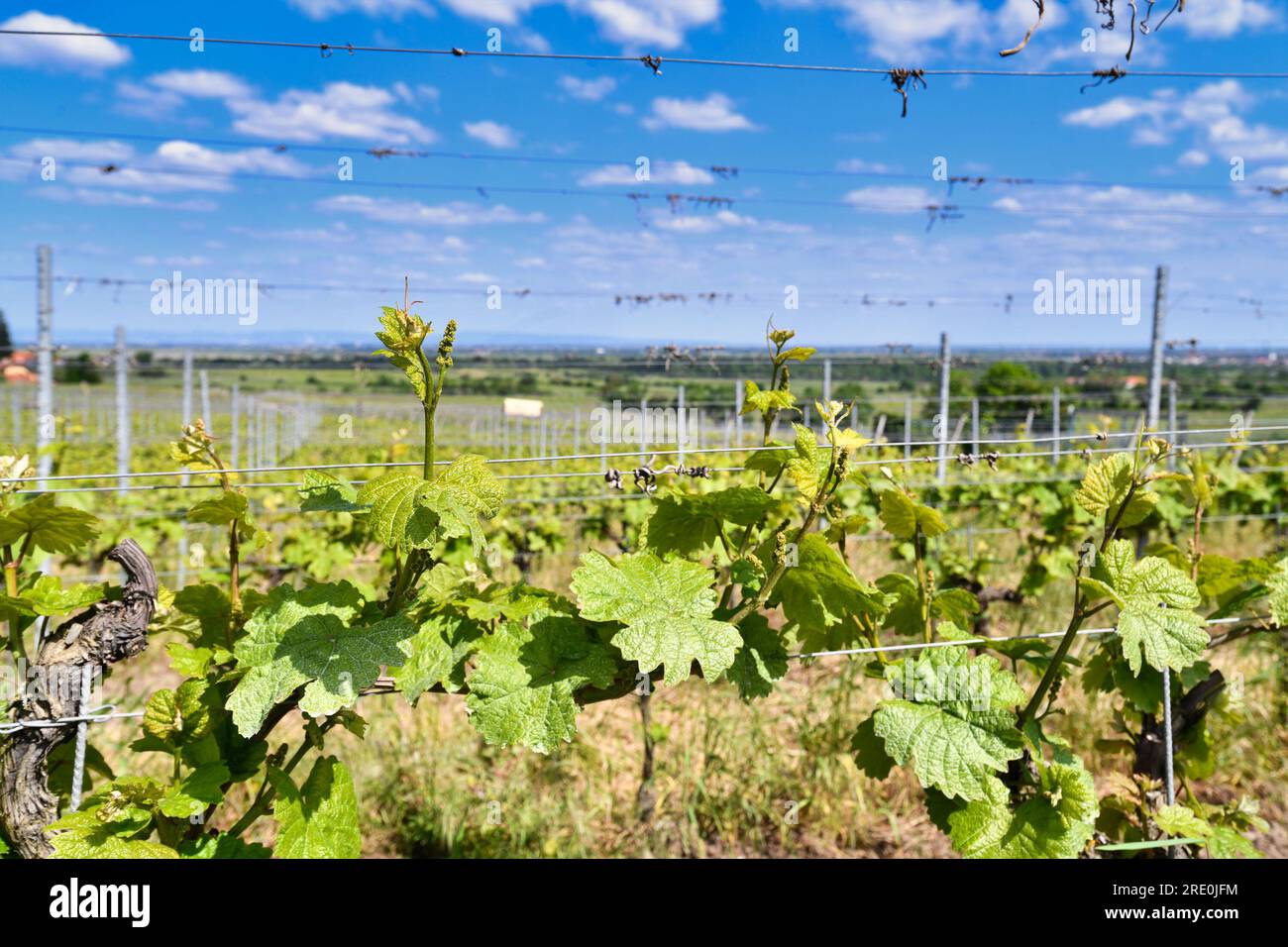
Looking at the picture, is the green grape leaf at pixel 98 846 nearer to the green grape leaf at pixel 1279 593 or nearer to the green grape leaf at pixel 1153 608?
the green grape leaf at pixel 1153 608

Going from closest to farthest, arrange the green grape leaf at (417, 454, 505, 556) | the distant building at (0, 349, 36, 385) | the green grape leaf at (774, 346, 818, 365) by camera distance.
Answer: the green grape leaf at (417, 454, 505, 556)
the green grape leaf at (774, 346, 818, 365)
the distant building at (0, 349, 36, 385)

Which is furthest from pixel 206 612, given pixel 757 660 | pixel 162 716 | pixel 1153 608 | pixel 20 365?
pixel 20 365

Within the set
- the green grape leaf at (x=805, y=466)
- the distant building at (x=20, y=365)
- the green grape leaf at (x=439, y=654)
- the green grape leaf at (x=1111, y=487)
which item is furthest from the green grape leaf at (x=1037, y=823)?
the distant building at (x=20, y=365)

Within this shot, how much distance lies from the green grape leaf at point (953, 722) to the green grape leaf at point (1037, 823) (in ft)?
0.24

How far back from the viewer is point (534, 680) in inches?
59.6

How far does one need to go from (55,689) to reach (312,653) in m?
0.48

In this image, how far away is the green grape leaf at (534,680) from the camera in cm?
147

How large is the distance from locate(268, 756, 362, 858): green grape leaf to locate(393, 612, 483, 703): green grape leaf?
0.65ft

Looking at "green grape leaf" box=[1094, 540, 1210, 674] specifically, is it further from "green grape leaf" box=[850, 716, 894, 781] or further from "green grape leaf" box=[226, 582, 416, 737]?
"green grape leaf" box=[226, 582, 416, 737]

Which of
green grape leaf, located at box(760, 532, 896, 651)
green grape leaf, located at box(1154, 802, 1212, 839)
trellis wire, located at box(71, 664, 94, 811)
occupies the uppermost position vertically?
green grape leaf, located at box(760, 532, 896, 651)

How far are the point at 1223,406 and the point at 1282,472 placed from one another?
26.3m

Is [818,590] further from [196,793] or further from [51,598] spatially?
[51,598]

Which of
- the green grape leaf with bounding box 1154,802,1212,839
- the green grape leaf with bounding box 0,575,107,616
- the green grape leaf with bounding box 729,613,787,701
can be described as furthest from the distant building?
the green grape leaf with bounding box 1154,802,1212,839

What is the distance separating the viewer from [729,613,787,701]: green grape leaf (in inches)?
64.2
